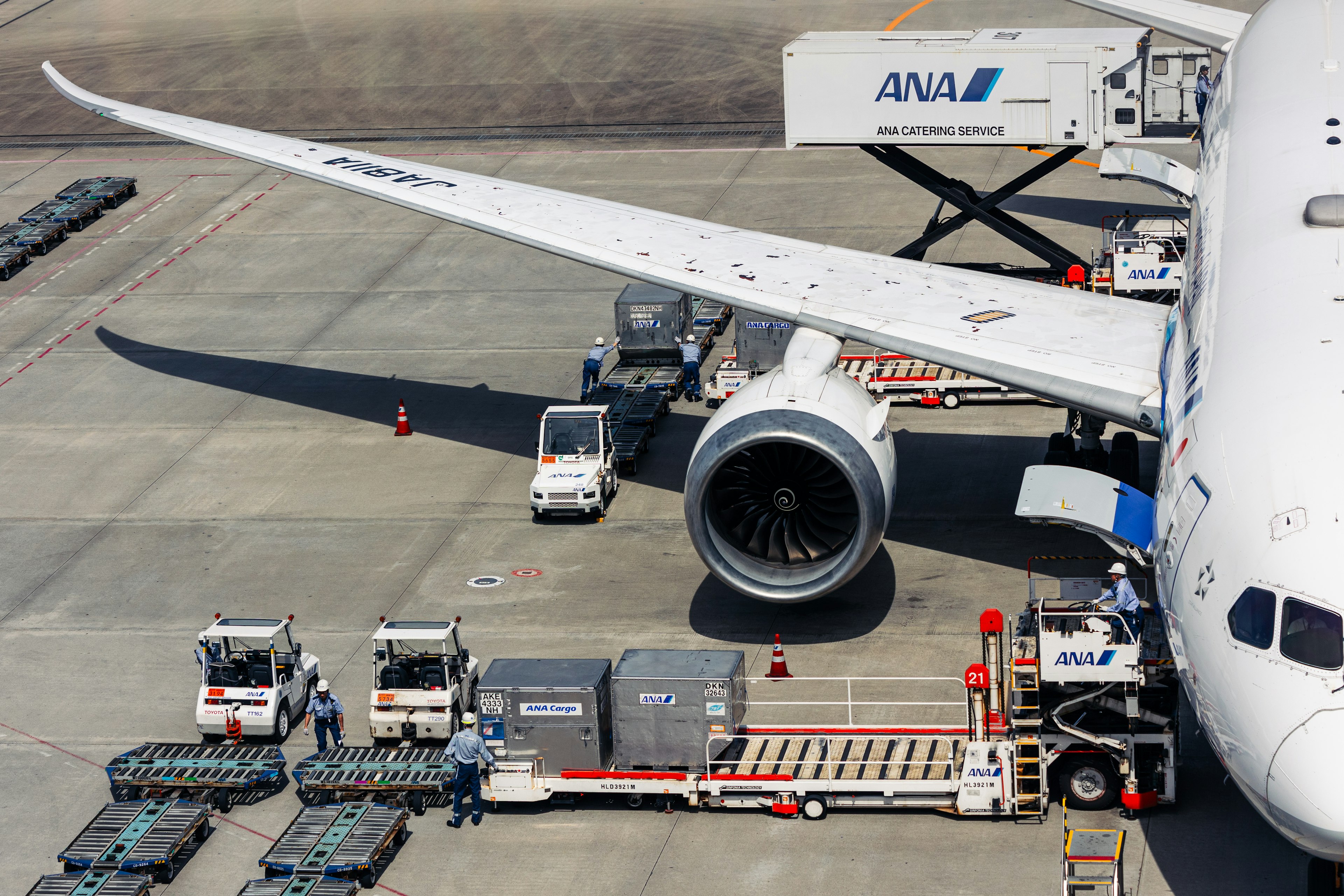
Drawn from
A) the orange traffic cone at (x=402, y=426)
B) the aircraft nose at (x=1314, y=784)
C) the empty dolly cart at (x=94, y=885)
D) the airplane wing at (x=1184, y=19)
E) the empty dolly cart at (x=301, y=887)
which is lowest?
the empty dolly cart at (x=301, y=887)

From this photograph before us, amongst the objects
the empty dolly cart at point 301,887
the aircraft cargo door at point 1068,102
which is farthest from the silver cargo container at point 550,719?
the aircraft cargo door at point 1068,102

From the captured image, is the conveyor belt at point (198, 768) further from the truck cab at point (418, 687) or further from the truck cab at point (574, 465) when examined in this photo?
the truck cab at point (574, 465)

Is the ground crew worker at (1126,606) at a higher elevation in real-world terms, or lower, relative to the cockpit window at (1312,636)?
lower

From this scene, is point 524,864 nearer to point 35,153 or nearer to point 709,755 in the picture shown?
point 709,755

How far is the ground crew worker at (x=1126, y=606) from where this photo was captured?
19.1 m

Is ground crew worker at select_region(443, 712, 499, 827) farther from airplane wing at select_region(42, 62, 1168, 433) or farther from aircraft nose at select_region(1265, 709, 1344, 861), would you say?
aircraft nose at select_region(1265, 709, 1344, 861)

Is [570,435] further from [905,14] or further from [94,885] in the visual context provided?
[905,14]

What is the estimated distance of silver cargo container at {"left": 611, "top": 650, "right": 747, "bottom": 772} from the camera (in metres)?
20.4

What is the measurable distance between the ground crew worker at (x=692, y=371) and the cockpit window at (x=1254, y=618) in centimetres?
1868

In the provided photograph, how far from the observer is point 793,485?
78.1ft

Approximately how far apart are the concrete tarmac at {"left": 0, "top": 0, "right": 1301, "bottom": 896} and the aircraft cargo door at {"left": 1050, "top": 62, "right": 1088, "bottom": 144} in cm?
534

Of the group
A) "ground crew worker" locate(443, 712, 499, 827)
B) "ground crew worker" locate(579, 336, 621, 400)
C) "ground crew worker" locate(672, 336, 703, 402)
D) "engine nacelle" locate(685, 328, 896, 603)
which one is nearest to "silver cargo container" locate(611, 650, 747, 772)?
"ground crew worker" locate(443, 712, 499, 827)

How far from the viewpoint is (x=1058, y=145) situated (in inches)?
1388

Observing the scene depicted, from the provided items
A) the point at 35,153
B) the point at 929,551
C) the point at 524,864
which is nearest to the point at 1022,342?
the point at 929,551
